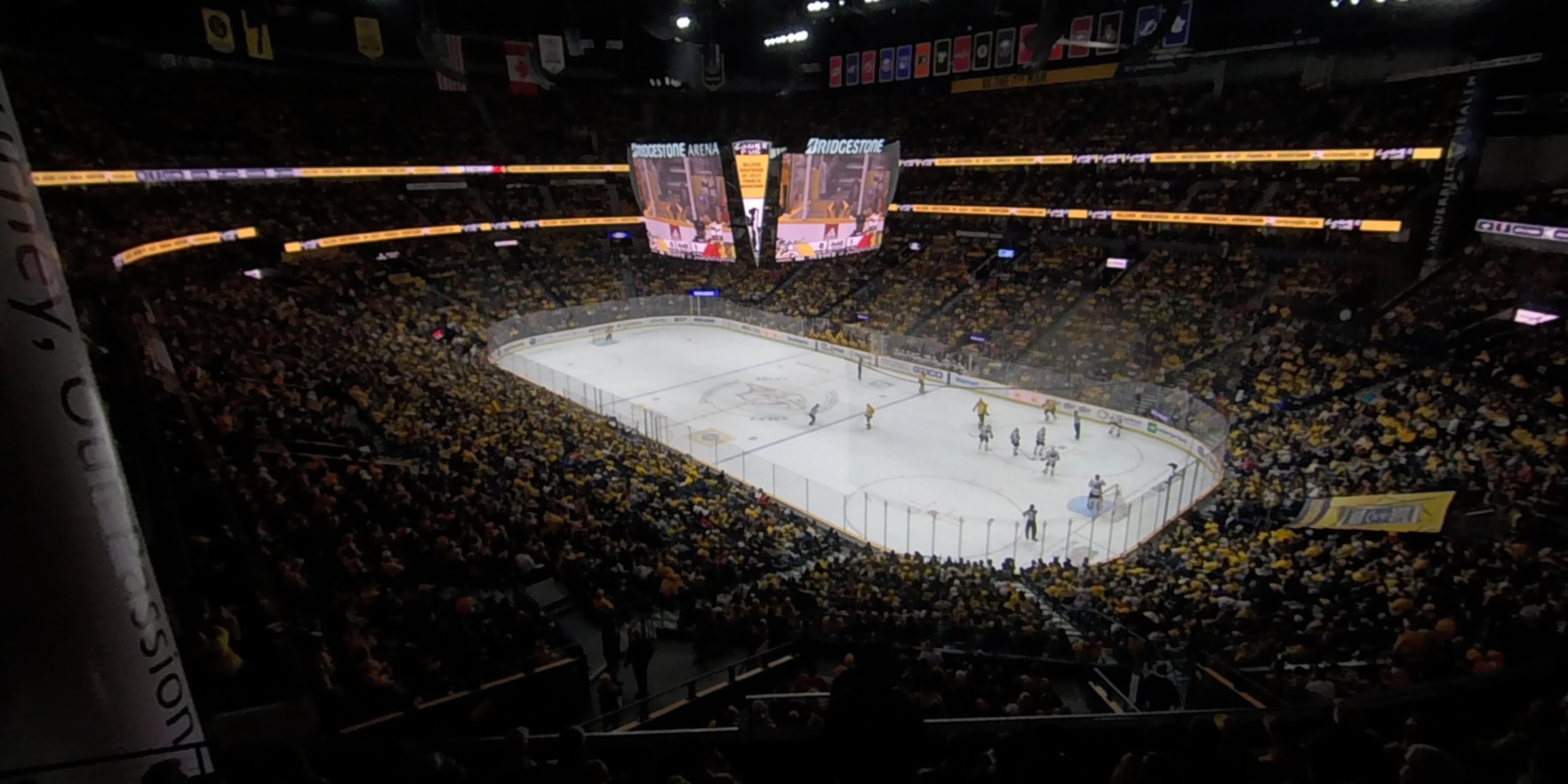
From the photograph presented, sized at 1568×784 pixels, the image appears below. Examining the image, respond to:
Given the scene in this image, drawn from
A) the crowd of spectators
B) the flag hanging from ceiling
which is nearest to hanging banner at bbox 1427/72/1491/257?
the crowd of spectators

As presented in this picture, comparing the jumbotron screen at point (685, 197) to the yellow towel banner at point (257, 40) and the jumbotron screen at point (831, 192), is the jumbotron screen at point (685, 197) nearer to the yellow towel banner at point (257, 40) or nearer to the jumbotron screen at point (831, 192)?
the jumbotron screen at point (831, 192)

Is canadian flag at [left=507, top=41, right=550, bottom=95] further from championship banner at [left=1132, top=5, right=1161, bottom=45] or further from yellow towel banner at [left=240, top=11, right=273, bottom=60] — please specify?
championship banner at [left=1132, top=5, right=1161, bottom=45]

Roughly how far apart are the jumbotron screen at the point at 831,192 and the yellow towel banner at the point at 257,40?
2211 centimetres

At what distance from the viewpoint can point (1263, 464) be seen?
16.9 metres

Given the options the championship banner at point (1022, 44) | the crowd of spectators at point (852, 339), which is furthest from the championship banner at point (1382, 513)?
the championship banner at point (1022, 44)

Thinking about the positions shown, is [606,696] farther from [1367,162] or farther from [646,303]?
[646,303]

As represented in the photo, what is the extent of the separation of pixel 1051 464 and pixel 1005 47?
80.6 feet

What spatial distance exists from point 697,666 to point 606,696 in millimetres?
1500

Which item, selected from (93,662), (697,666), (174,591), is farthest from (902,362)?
(93,662)

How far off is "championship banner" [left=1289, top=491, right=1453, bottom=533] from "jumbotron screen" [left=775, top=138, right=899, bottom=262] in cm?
1639

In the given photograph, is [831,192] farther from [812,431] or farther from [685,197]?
[812,431]

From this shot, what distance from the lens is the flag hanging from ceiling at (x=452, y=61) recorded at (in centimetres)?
2966

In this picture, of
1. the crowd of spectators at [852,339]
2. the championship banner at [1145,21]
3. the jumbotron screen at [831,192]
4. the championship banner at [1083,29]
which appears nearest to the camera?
the crowd of spectators at [852,339]

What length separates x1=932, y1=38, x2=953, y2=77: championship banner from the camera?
124 feet
